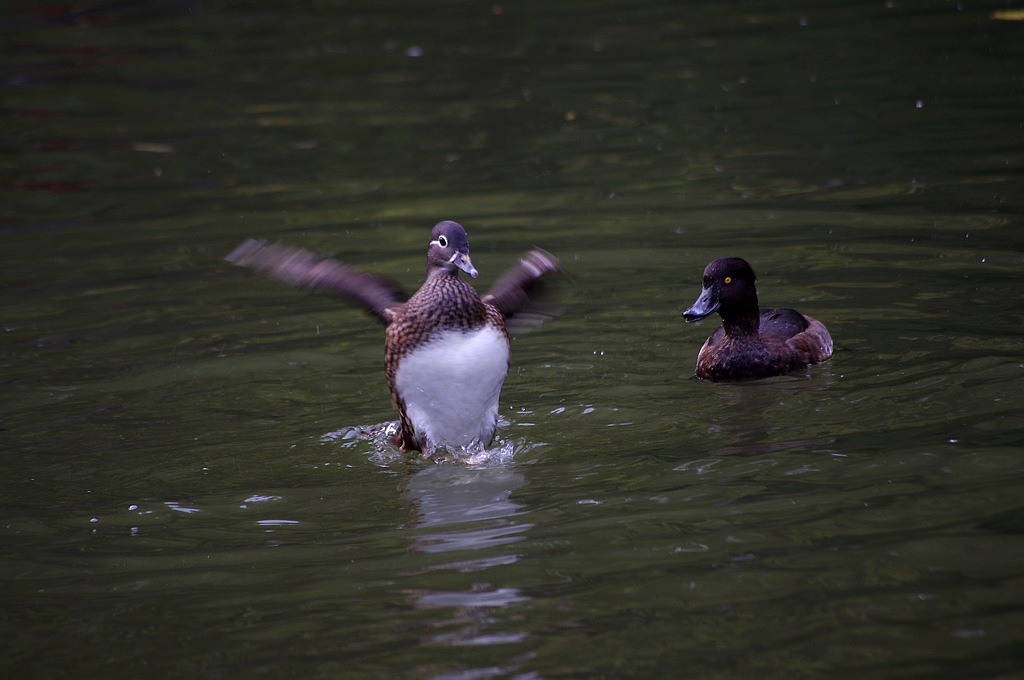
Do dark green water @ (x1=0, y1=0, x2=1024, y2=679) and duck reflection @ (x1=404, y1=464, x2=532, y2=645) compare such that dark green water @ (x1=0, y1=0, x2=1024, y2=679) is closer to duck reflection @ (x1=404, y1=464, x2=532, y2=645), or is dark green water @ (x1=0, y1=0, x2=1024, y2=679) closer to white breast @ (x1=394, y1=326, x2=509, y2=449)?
duck reflection @ (x1=404, y1=464, x2=532, y2=645)

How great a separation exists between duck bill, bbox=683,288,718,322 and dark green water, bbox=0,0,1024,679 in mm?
411

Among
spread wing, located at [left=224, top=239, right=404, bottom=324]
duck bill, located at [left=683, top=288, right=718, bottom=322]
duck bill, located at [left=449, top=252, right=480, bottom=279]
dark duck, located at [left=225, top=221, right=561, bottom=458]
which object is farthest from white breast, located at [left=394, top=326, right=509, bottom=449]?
duck bill, located at [left=683, top=288, right=718, bottom=322]

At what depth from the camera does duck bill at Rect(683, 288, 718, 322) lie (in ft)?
25.9

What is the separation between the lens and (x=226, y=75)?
663 inches

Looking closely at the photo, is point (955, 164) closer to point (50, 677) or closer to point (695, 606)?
point (695, 606)

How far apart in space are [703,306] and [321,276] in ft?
7.70

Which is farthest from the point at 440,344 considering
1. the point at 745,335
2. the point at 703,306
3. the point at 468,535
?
the point at 745,335

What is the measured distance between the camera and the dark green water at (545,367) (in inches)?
190

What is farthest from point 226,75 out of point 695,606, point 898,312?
point 695,606

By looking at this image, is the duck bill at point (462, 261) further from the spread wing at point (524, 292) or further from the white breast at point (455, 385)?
the spread wing at point (524, 292)

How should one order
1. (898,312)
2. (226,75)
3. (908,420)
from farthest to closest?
(226,75) → (898,312) → (908,420)

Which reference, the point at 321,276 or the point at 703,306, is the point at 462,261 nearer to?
the point at 321,276

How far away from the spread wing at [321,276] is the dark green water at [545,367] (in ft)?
2.59

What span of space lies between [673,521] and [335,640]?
5.09ft
